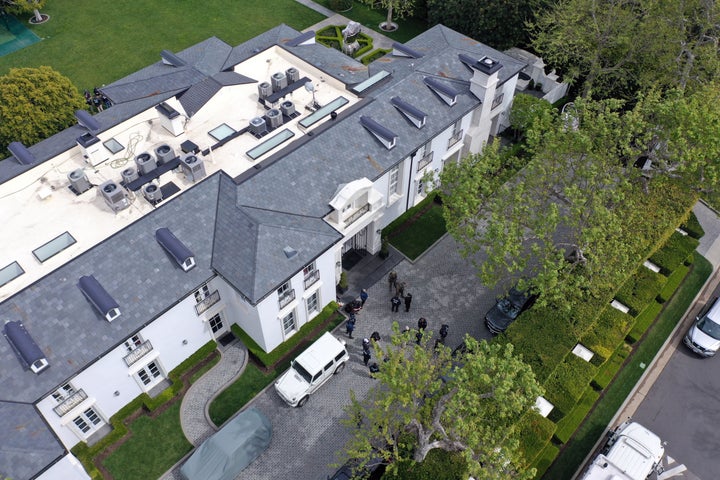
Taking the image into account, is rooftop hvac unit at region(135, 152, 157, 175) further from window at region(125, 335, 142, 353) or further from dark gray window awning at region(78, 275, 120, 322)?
window at region(125, 335, 142, 353)

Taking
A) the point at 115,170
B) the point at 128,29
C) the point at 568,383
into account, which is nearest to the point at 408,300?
the point at 568,383

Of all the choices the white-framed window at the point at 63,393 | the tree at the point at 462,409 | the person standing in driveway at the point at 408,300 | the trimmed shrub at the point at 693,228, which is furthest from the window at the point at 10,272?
the trimmed shrub at the point at 693,228

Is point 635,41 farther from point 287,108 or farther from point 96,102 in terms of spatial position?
point 96,102

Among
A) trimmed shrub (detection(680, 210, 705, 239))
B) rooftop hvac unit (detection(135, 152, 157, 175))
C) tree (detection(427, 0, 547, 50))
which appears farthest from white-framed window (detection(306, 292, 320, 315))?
tree (detection(427, 0, 547, 50))

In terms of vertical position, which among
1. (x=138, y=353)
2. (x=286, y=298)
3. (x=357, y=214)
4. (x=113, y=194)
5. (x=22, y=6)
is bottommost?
(x=138, y=353)

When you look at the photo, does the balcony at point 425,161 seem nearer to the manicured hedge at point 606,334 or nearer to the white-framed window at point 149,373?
the manicured hedge at point 606,334

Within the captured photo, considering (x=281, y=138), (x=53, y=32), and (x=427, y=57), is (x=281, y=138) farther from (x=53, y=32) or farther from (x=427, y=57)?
(x=53, y=32)
